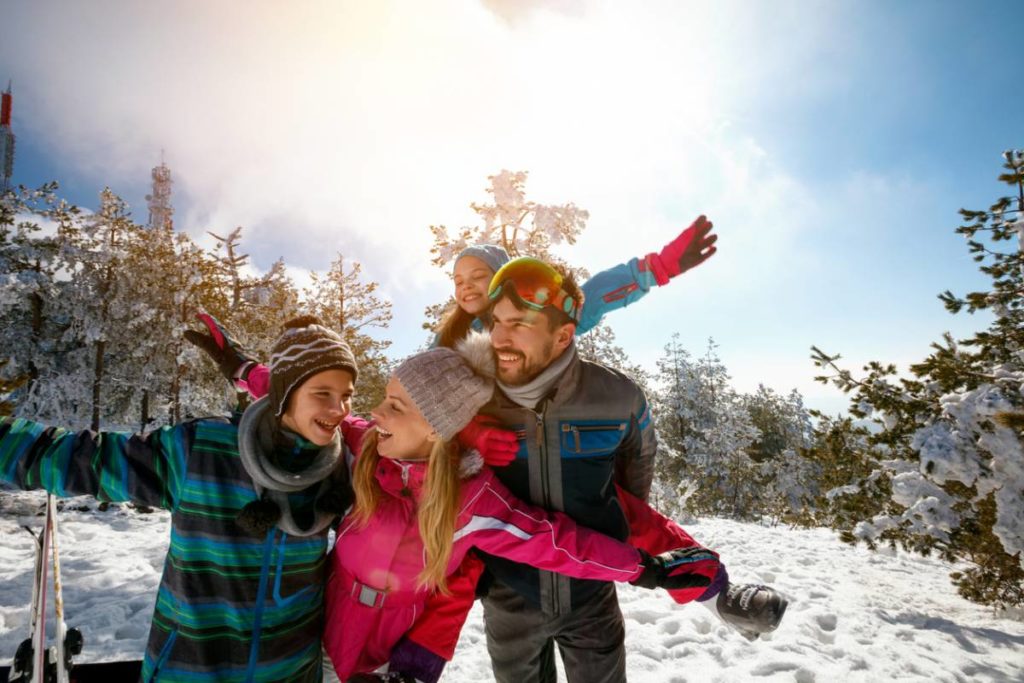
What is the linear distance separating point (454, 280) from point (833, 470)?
785cm

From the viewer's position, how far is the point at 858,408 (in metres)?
6.66

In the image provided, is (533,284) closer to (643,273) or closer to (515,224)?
(643,273)

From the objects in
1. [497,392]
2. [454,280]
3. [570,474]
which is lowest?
[570,474]

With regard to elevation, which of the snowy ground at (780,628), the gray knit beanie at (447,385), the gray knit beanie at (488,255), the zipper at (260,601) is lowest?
the snowy ground at (780,628)

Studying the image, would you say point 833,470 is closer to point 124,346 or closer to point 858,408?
point 858,408

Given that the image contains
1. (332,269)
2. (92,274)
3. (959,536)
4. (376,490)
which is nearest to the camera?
(376,490)

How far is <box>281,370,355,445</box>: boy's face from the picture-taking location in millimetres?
2049

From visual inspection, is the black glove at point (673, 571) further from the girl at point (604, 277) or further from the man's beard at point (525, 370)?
the girl at point (604, 277)

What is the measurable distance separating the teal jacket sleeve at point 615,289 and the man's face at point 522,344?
1307mm

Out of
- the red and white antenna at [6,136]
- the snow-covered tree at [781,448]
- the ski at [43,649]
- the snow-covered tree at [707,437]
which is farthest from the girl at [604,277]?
the red and white antenna at [6,136]

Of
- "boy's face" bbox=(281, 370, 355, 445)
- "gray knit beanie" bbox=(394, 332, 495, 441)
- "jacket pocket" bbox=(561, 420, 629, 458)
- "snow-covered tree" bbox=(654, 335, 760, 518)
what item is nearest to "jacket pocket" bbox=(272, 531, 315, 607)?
"boy's face" bbox=(281, 370, 355, 445)

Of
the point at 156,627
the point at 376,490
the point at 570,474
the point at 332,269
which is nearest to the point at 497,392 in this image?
the point at 570,474

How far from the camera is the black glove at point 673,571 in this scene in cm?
215

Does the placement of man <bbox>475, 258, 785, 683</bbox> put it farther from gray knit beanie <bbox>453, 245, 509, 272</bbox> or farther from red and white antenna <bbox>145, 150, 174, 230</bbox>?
red and white antenna <bbox>145, 150, 174, 230</bbox>
